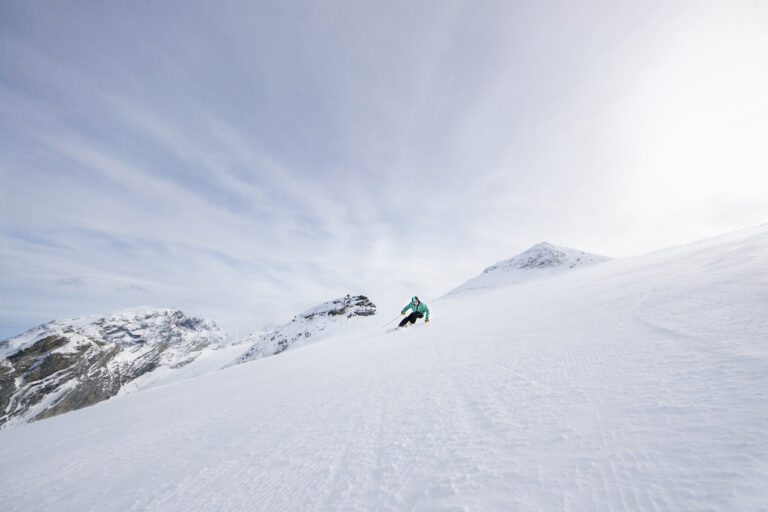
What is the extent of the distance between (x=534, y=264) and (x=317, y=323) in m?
76.0

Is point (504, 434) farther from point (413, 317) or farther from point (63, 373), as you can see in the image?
point (63, 373)

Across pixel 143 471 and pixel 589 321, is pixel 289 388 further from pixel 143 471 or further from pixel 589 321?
pixel 589 321

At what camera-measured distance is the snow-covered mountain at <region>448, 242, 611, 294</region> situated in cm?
8500

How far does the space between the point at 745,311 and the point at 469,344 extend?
12.8 feet

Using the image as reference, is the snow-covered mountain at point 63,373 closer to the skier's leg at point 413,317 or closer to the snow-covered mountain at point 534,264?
the snow-covered mountain at point 534,264

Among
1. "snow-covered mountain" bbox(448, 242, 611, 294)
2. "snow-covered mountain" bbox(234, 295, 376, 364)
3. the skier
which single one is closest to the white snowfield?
the skier

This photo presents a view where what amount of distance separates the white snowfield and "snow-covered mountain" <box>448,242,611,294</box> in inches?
3184

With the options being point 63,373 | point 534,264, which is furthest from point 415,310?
point 63,373

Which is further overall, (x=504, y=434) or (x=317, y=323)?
(x=317, y=323)

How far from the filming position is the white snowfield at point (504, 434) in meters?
1.69

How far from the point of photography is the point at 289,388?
5.87 meters

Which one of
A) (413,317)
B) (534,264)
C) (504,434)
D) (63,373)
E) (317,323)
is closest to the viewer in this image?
(504,434)

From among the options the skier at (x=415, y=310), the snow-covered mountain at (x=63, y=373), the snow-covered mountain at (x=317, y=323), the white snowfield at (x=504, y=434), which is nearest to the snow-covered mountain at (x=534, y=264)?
the snow-covered mountain at (x=317, y=323)

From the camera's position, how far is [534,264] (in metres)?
95.4
